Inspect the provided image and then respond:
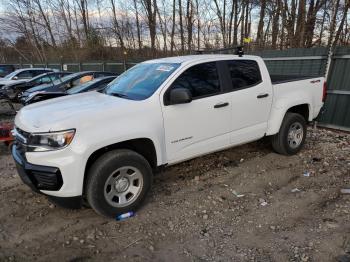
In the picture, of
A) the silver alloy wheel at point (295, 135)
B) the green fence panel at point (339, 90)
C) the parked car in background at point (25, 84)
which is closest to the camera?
the silver alloy wheel at point (295, 135)

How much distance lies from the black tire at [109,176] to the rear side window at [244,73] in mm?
1940

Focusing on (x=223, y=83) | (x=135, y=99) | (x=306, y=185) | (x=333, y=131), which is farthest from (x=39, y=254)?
(x=333, y=131)

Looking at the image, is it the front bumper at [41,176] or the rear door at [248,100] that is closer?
the front bumper at [41,176]

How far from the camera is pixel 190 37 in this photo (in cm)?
2045

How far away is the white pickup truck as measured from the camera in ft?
10.4

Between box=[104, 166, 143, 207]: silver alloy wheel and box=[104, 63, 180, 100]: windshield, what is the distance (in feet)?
3.14

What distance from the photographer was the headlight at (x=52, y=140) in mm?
3115

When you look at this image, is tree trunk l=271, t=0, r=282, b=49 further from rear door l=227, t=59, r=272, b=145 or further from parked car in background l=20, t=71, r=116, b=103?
rear door l=227, t=59, r=272, b=145

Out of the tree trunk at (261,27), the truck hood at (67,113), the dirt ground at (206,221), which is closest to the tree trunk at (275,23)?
the tree trunk at (261,27)

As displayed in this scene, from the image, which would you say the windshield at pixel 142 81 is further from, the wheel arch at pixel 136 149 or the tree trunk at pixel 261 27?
the tree trunk at pixel 261 27

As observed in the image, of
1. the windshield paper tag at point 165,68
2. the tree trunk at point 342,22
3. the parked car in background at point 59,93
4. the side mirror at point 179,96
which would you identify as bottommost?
the parked car in background at point 59,93

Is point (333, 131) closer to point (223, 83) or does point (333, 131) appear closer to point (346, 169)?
point (346, 169)

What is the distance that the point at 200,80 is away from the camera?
4.22 meters

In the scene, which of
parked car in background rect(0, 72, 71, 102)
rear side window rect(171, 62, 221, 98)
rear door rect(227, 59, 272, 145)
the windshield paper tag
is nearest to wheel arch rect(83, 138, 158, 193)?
rear side window rect(171, 62, 221, 98)
